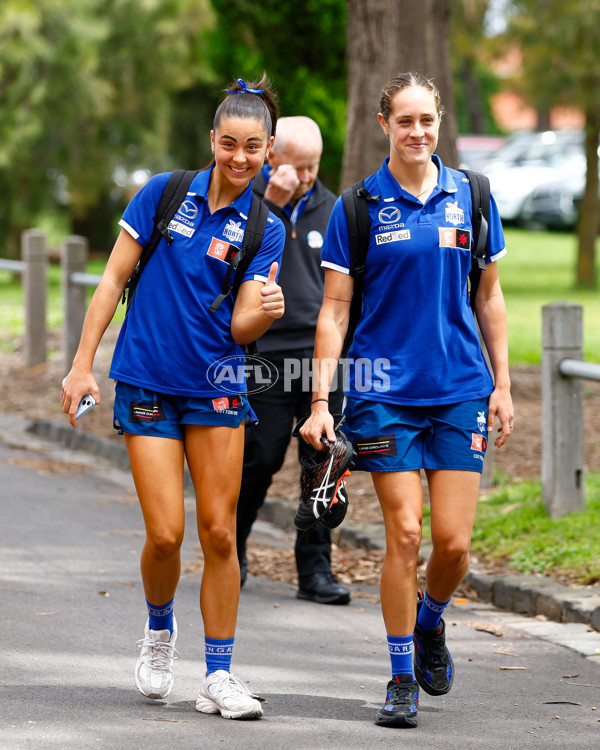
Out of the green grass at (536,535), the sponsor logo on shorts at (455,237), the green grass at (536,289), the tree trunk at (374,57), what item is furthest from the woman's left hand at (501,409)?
the green grass at (536,289)

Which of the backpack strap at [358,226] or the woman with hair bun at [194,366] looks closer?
the woman with hair bun at [194,366]

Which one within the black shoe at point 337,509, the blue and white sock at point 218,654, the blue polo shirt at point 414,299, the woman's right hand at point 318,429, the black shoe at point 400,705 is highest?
the blue polo shirt at point 414,299

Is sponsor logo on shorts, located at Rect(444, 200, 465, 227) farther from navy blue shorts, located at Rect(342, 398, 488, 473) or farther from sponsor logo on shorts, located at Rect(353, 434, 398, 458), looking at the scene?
sponsor logo on shorts, located at Rect(353, 434, 398, 458)

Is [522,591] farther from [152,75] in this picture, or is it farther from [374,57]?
[152,75]

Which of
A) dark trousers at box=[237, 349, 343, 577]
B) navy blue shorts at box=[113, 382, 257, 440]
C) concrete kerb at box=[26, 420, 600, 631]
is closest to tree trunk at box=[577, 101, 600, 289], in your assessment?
concrete kerb at box=[26, 420, 600, 631]

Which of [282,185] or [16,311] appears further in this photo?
[16,311]

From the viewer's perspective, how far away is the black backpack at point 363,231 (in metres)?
4.24

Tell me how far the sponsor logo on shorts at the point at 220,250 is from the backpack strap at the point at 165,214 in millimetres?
144

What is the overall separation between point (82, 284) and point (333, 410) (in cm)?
630

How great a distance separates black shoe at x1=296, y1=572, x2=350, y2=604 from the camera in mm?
6062

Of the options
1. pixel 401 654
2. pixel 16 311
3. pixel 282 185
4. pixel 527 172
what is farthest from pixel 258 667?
pixel 527 172

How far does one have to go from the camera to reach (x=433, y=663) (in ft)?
14.5

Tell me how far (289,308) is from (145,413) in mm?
1848

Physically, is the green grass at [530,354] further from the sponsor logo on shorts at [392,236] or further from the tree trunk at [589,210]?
the sponsor logo on shorts at [392,236]
